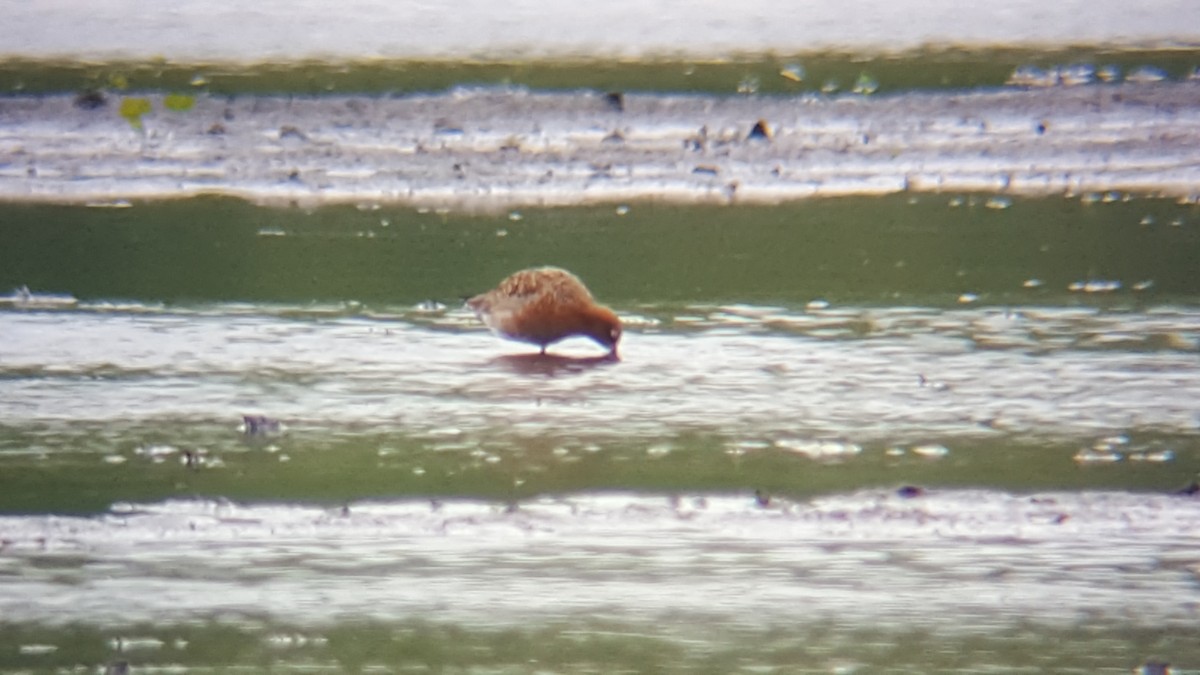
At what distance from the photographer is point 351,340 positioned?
28.7ft

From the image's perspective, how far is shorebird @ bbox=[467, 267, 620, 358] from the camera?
8453mm

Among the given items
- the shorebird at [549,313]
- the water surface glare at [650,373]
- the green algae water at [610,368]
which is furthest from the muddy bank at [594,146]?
the shorebird at [549,313]

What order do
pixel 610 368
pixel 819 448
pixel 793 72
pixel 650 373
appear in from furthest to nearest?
pixel 793 72, pixel 610 368, pixel 650 373, pixel 819 448

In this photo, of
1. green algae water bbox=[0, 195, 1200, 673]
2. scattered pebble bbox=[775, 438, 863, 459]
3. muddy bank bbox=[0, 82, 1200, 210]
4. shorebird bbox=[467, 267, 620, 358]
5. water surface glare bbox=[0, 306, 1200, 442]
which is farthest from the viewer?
muddy bank bbox=[0, 82, 1200, 210]

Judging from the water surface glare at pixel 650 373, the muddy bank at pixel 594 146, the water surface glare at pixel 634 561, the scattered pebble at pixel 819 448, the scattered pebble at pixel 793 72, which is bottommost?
the water surface glare at pixel 634 561

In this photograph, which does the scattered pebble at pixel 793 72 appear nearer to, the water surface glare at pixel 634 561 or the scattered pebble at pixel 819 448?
the scattered pebble at pixel 819 448

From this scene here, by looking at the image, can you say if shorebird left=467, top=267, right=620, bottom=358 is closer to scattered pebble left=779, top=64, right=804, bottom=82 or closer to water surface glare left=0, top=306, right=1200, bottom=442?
water surface glare left=0, top=306, right=1200, bottom=442

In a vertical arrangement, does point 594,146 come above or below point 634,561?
above

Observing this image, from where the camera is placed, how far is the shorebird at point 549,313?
8453 mm

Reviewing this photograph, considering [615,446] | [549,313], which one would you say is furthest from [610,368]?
[615,446]

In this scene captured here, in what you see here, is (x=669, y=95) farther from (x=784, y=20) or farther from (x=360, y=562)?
(x=360, y=562)

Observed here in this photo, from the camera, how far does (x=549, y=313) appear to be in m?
8.52

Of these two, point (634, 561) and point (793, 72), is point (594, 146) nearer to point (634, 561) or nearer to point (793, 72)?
point (793, 72)

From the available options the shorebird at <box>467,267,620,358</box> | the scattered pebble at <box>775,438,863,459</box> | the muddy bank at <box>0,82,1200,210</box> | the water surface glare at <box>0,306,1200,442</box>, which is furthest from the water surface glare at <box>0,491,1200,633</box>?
the muddy bank at <box>0,82,1200,210</box>
